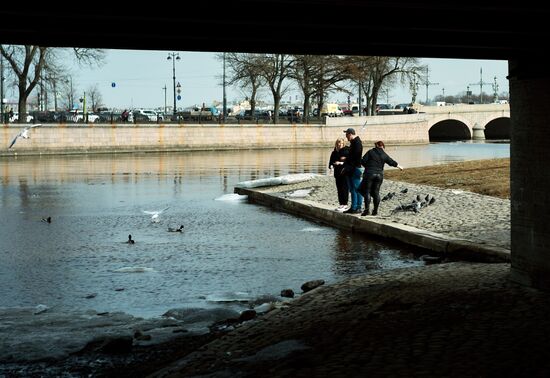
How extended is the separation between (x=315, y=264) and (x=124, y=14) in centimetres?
740

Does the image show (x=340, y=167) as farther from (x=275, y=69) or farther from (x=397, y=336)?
(x=275, y=69)

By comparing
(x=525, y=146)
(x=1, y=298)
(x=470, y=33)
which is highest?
(x=470, y=33)

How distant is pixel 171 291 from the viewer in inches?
508

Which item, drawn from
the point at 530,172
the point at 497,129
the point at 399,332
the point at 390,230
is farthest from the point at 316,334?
the point at 497,129

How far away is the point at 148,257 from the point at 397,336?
843cm

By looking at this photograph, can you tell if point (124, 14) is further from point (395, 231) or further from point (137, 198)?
point (137, 198)

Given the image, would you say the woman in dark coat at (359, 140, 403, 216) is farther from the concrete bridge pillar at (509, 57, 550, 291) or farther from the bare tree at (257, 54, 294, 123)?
the bare tree at (257, 54, 294, 123)

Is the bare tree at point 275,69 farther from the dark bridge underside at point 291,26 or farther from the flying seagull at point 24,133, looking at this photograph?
the dark bridge underside at point 291,26

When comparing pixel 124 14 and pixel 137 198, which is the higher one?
pixel 124 14

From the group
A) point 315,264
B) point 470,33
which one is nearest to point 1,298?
point 315,264

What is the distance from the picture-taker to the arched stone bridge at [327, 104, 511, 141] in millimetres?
89375

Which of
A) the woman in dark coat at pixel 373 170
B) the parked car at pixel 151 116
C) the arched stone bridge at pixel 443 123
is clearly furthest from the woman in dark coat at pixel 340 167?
the arched stone bridge at pixel 443 123

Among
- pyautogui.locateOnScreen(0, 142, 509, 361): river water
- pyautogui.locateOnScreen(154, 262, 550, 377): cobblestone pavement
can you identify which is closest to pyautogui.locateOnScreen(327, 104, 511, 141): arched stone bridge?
pyautogui.locateOnScreen(0, 142, 509, 361): river water

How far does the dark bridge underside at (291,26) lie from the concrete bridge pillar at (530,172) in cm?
38
